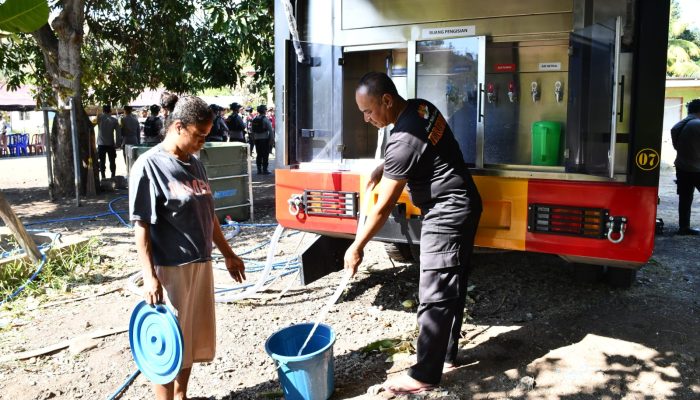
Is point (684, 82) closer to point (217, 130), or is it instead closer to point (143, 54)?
point (217, 130)

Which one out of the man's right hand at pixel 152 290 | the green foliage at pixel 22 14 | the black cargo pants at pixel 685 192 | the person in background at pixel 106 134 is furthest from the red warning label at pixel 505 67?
the person in background at pixel 106 134

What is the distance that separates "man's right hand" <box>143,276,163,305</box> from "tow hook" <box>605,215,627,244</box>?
7.77 ft

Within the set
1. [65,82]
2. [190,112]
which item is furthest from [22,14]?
[65,82]

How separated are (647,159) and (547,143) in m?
1.04

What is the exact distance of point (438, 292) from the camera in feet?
10.2

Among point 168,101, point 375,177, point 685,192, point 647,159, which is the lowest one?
point 685,192

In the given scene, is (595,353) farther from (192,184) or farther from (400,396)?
(192,184)

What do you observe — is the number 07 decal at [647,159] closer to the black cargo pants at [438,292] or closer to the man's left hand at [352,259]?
the black cargo pants at [438,292]

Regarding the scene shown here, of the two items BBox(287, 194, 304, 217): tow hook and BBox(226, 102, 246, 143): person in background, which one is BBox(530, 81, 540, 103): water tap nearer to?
BBox(287, 194, 304, 217): tow hook

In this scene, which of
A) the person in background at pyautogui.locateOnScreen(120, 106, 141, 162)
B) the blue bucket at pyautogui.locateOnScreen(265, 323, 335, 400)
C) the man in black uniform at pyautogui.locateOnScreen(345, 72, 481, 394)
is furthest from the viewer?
the person in background at pyautogui.locateOnScreen(120, 106, 141, 162)

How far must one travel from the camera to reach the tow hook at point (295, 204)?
421 cm

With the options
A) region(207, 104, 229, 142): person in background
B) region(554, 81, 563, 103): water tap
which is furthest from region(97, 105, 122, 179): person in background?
region(554, 81, 563, 103): water tap

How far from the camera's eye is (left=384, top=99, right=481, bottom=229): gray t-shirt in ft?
9.87

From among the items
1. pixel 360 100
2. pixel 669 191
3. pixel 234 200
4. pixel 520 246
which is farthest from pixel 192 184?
pixel 669 191
